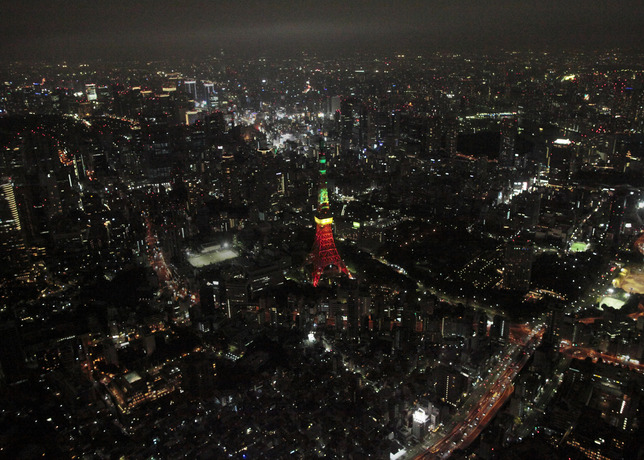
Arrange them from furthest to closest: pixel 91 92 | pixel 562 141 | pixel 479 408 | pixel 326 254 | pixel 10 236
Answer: pixel 91 92 → pixel 562 141 → pixel 326 254 → pixel 10 236 → pixel 479 408

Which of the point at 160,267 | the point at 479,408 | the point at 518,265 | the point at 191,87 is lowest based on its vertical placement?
the point at 479,408

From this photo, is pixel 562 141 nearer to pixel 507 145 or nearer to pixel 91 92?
pixel 507 145

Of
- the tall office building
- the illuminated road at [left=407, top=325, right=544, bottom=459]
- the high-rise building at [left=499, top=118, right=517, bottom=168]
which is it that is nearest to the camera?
the illuminated road at [left=407, top=325, right=544, bottom=459]

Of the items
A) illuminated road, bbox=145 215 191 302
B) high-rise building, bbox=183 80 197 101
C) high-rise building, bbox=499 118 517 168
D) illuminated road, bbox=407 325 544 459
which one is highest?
high-rise building, bbox=183 80 197 101

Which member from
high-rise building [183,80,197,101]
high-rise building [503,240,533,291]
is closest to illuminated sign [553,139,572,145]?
high-rise building [503,240,533,291]

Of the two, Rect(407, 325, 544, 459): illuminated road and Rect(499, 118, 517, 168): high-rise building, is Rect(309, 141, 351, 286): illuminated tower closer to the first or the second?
Rect(407, 325, 544, 459): illuminated road

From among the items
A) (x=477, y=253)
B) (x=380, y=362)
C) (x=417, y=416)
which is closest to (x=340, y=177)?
(x=477, y=253)

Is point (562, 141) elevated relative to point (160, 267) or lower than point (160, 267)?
elevated

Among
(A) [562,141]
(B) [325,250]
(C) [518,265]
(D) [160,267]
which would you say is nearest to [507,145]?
(A) [562,141]

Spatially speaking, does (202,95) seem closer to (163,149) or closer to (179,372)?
(163,149)

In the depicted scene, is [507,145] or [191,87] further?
[191,87]

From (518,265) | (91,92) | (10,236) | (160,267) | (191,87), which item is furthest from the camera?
(191,87)
